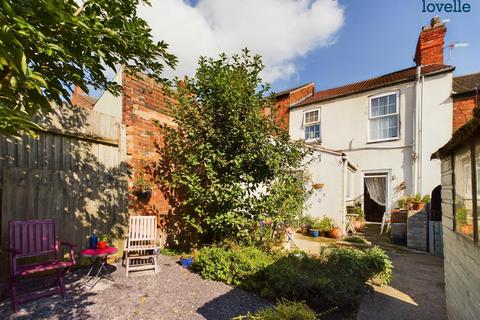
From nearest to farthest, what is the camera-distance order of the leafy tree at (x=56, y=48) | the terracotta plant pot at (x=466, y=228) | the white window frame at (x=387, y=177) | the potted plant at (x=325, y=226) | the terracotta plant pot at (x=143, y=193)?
the leafy tree at (x=56, y=48)
the terracotta plant pot at (x=466, y=228)
the terracotta plant pot at (x=143, y=193)
the potted plant at (x=325, y=226)
the white window frame at (x=387, y=177)

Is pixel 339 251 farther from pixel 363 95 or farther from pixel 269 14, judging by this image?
pixel 363 95

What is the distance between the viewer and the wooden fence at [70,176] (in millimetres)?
3811

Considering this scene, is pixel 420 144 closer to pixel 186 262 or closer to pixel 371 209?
pixel 371 209

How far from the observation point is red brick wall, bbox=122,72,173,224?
18.0ft

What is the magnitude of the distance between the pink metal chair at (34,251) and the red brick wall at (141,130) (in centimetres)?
164

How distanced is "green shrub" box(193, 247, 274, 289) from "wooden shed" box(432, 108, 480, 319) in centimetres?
255

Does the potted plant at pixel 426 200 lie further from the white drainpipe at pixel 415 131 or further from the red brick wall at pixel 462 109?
the red brick wall at pixel 462 109

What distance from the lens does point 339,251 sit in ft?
15.3

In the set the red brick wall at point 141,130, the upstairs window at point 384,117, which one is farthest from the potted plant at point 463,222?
the upstairs window at point 384,117

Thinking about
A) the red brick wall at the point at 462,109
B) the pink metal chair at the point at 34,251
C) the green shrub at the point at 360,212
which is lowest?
the green shrub at the point at 360,212

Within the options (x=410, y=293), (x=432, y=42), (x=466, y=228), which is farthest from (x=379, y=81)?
(x=466, y=228)

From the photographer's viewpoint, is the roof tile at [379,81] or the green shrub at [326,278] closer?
the green shrub at [326,278]

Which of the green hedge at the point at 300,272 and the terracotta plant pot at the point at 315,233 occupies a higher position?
the green hedge at the point at 300,272

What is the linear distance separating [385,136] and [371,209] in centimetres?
366
